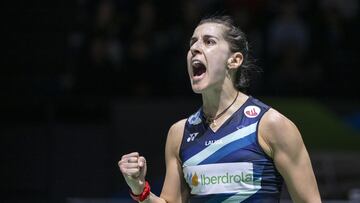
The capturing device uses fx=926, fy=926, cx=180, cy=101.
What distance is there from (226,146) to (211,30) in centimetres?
61

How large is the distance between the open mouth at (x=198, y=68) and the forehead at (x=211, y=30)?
0.53 feet

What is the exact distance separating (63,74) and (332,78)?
284 centimetres

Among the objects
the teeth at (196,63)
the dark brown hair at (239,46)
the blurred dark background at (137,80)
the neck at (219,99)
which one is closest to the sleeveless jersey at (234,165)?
the neck at (219,99)

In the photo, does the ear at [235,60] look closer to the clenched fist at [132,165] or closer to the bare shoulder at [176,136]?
the bare shoulder at [176,136]

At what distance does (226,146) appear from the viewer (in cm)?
454

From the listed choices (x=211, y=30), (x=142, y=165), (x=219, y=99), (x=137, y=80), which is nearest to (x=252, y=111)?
(x=219, y=99)

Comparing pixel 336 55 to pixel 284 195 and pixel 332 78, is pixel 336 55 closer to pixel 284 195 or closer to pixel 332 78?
pixel 332 78

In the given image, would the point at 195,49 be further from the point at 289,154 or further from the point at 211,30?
the point at 289,154

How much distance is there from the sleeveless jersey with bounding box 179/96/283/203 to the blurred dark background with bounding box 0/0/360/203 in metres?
3.55

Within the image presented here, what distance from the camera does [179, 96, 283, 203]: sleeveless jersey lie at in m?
4.48

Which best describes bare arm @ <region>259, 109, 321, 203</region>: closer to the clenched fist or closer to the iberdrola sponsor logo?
the iberdrola sponsor logo

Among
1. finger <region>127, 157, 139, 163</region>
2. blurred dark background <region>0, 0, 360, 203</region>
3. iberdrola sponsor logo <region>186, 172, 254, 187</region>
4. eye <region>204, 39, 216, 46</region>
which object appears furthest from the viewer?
blurred dark background <region>0, 0, 360, 203</region>

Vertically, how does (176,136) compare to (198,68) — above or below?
below

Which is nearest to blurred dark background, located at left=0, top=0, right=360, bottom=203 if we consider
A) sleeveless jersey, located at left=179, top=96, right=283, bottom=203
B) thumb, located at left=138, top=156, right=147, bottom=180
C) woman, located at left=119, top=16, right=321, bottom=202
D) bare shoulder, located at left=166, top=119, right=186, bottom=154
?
bare shoulder, located at left=166, top=119, right=186, bottom=154
